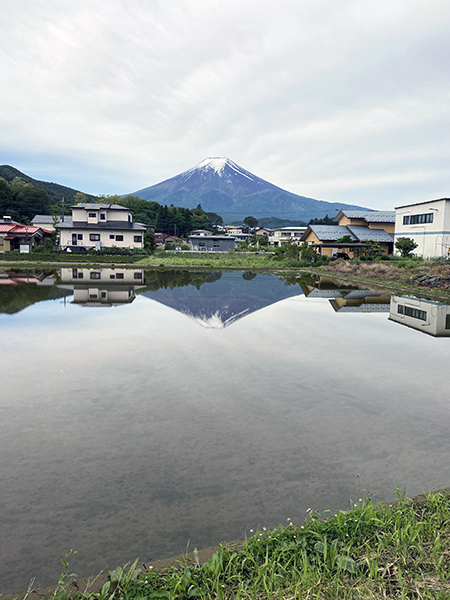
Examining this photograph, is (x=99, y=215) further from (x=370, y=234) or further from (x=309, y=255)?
(x=370, y=234)

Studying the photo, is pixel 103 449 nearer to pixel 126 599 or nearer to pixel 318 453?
pixel 126 599

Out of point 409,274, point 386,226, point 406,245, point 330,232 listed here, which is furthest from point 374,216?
point 409,274

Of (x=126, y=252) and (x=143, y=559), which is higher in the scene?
(x=126, y=252)

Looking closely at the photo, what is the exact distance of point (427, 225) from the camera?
33.0 m

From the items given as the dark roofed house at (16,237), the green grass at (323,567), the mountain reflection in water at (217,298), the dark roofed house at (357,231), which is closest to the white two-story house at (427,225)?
the dark roofed house at (357,231)

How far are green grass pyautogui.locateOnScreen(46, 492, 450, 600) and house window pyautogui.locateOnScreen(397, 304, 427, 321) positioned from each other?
1086 cm

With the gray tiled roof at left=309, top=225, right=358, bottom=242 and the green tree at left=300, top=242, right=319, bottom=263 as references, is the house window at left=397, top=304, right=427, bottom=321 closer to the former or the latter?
the green tree at left=300, top=242, right=319, bottom=263

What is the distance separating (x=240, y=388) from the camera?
5.99 meters

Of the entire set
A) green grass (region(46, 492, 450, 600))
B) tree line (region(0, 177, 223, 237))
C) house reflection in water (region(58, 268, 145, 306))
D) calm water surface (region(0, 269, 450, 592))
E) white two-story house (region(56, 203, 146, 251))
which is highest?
tree line (region(0, 177, 223, 237))

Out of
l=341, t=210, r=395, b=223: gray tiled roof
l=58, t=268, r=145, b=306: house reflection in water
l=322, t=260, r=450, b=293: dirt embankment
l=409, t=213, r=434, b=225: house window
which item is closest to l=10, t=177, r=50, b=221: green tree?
l=341, t=210, r=395, b=223: gray tiled roof

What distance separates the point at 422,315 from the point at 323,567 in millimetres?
12167

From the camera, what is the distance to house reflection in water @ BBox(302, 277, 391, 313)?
1440cm

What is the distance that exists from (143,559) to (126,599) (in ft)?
1.69

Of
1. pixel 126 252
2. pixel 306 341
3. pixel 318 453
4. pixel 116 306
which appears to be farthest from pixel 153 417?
pixel 126 252
